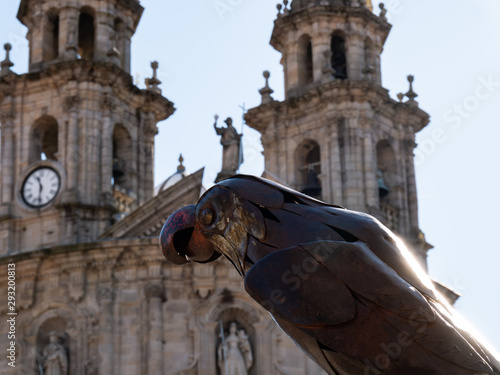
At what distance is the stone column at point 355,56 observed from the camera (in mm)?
32062

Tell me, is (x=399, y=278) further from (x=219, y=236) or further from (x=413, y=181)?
(x=413, y=181)

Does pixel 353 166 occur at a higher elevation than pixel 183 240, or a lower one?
higher

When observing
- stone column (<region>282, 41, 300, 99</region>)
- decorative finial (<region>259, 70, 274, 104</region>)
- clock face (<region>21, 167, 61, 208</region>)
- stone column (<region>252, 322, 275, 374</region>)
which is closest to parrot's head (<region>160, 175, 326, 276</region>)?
stone column (<region>252, 322, 275, 374</region>)

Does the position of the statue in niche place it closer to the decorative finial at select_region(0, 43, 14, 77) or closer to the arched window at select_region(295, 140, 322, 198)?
the arched window at select_region(295, 140, 322, 198)

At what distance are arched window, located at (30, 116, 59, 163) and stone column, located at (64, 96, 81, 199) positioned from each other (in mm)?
733

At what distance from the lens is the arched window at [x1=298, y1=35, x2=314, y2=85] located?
109 ft

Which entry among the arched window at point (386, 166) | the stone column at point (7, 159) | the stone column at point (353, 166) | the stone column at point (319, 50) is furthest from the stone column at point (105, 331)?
the stone column at point (319, 50)

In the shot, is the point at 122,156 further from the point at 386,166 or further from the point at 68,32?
the point at 386,166

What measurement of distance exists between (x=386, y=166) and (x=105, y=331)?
418 inches

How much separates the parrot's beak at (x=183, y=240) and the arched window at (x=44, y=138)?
26.0 m

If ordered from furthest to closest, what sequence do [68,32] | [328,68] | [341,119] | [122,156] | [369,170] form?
[328,68] < [122,156] < [68,32] < [341,119] < [369,170]

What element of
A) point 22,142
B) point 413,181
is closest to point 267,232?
point 22,142

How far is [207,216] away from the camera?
12.5 ft

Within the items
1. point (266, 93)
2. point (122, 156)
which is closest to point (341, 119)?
point (266, 93)
